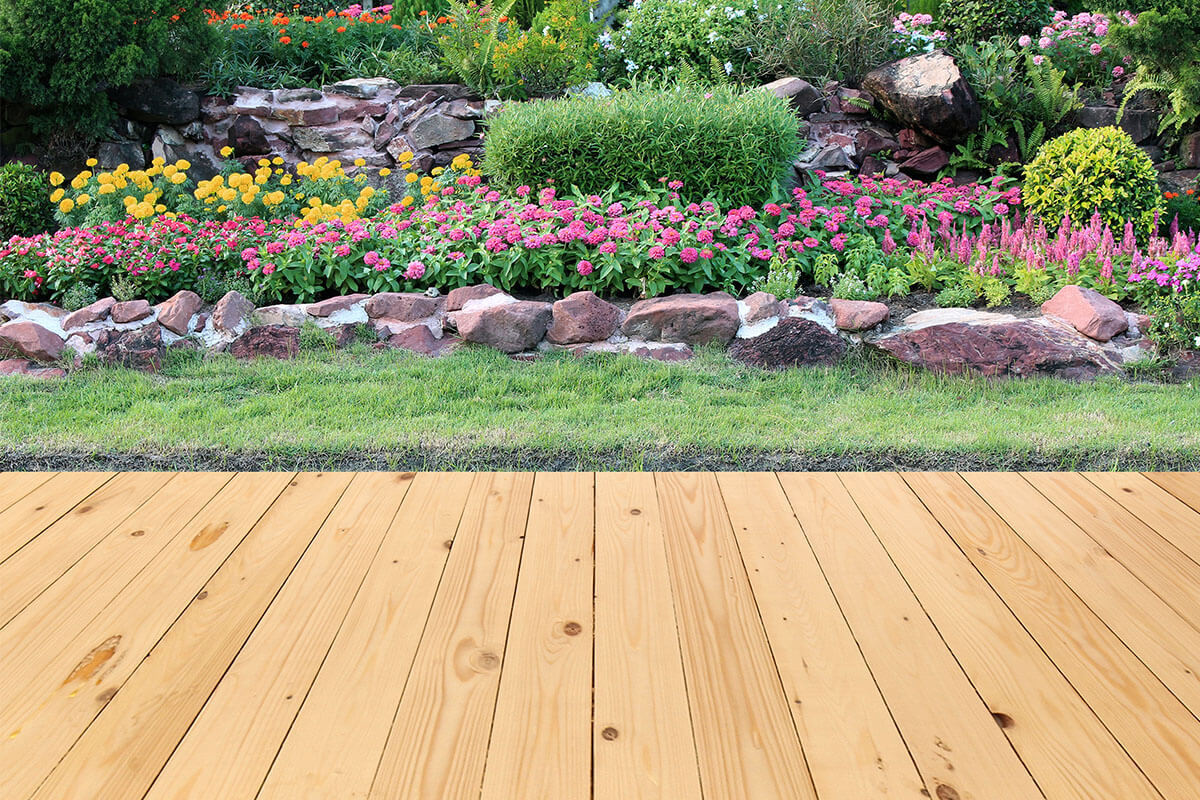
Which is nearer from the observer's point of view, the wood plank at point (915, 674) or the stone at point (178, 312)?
the wood plank at point (915, 674)

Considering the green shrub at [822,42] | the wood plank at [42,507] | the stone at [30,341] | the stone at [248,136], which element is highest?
the green shrub at [822,42]

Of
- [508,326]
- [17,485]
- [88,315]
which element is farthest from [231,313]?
[17,485]

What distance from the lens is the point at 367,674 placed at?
1.58 metres

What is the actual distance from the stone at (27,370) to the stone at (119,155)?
257 cm

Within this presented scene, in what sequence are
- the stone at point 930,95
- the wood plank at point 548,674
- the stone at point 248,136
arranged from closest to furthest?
the wood plank at point 548,674 → the stone at point 930,95 → the stone at point 248,136

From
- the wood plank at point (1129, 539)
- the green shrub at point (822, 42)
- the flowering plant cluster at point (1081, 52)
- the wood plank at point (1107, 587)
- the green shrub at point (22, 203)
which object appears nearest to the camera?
the wood plank at point (1107, 587)

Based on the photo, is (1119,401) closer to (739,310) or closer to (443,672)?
(739,310)

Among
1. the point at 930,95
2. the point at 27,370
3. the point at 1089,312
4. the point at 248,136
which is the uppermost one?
the point at 930,95

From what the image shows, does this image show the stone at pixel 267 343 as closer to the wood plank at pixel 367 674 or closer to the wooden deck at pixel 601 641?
the wooden deck at pixel 601 641

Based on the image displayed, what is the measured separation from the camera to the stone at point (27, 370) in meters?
3.92

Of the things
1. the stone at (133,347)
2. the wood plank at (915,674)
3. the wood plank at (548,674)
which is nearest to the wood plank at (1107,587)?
the wood plank at (915,674)

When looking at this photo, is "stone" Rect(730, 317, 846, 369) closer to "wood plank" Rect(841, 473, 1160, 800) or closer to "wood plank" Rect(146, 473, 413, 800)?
"wood plank" Rect(841, 473, 1160, 800)

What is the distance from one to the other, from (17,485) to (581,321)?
2207 millimetres

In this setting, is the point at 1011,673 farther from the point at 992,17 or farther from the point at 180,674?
the point at 992,17
